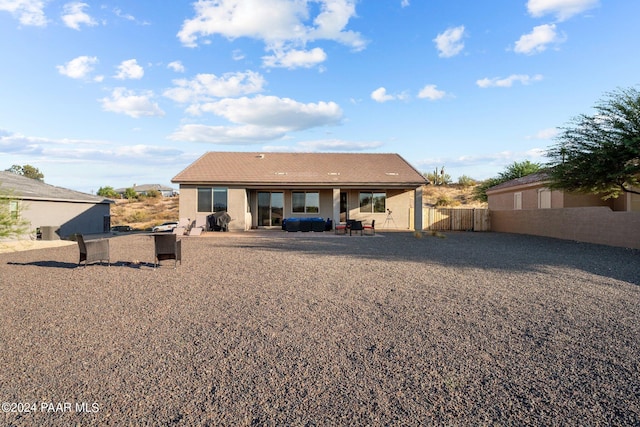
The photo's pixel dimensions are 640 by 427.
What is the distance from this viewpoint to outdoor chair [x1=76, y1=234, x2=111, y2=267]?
963 cm

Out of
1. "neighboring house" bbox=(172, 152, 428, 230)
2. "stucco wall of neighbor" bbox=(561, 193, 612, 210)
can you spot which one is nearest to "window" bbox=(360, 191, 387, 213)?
"neighboring house" bbox=(172, 152, 428, 230)

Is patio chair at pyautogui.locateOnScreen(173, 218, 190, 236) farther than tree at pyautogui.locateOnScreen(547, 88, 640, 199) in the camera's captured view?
Yes

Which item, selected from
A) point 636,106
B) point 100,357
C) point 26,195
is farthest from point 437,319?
point 26,195

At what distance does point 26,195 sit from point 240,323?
828 inches

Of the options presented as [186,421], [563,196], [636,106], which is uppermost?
[636,106]

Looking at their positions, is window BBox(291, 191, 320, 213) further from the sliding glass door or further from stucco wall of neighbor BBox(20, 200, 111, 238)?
stucco wall of neighbor BBox(20, 200, 111, 238)

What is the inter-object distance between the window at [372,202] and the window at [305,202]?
9.67ft

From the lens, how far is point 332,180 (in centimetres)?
2342

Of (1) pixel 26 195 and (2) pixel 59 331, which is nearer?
(2) pixel 59 331

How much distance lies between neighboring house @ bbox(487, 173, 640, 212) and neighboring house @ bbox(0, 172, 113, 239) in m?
26.5

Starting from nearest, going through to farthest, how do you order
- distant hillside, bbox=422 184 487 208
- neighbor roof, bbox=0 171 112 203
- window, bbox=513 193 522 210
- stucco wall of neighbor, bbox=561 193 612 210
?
neighbor roof, bbox=0 171 112 203
stucco wall of neighbor, bbox=561 193 612 210
window, bbox=513 193 522 210
distant hillside, bbox=422 184 487 208

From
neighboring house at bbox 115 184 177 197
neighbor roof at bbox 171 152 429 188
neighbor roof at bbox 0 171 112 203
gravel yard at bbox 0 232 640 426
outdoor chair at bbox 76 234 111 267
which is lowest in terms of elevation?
gravel yard at bbox 0 232 640 426

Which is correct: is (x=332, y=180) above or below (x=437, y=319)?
above

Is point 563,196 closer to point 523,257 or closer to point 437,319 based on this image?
point 523,257
